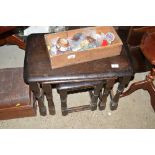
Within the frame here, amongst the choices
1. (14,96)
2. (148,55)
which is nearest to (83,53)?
(148,55)

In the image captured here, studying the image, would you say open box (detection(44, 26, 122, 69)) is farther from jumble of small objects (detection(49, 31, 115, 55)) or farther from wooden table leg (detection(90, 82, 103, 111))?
wooden table leg (detection(90, 82, 103, 111))

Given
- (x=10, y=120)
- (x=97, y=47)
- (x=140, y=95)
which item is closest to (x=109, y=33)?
(x=97, y=47)

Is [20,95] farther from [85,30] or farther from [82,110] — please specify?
[85,30]

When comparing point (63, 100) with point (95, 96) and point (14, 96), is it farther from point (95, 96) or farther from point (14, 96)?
point (14, 96)

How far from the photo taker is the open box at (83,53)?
1.45 metres

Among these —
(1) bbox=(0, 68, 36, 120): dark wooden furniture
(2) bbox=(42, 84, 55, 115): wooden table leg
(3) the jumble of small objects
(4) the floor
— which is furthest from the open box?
(4) the floor

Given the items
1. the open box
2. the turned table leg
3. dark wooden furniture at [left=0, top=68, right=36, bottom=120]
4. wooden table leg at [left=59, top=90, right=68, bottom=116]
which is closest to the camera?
the open box

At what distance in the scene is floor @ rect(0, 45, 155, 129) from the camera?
6.69 feet

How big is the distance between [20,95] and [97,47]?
80 cm

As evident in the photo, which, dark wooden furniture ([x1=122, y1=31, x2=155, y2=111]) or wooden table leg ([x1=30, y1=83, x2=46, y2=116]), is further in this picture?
dark wooden furniture ([x1=122, y1=31, x2=155, y2=111])

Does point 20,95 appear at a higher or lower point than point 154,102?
higher

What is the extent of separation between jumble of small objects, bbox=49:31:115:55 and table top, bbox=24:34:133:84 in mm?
122

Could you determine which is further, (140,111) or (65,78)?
(140,111)
